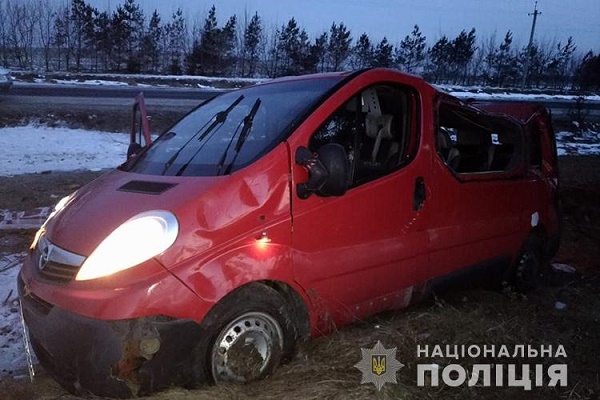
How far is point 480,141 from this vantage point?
523 cm

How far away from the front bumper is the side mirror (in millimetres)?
1031

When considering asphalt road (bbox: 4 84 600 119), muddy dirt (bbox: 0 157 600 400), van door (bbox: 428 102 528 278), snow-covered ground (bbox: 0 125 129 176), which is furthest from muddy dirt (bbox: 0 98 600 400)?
asphalt road (bbox: 4 84 600 119)

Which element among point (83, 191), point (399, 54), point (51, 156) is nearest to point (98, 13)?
Result: point (399, 54)

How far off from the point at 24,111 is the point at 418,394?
1439 cm

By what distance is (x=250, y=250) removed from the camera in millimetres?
2918

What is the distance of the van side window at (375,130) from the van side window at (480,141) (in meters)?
0.69

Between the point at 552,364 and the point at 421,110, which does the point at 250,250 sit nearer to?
the point at 421,110

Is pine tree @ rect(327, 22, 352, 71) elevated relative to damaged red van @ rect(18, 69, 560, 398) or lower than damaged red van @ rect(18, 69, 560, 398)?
elevated

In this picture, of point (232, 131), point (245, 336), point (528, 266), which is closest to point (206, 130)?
point (232, 131)

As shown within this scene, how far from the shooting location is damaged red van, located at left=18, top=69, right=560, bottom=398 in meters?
2.66

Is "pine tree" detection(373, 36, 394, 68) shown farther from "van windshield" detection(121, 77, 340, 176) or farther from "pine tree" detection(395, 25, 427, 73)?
"van windshield" detection(121, 77, 340, 176)

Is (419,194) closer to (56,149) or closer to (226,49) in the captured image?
(56,149)

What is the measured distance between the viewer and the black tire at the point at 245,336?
2806 mm

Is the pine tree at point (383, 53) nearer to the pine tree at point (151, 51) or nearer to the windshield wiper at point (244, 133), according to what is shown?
the pine tree at point (151, 51)
